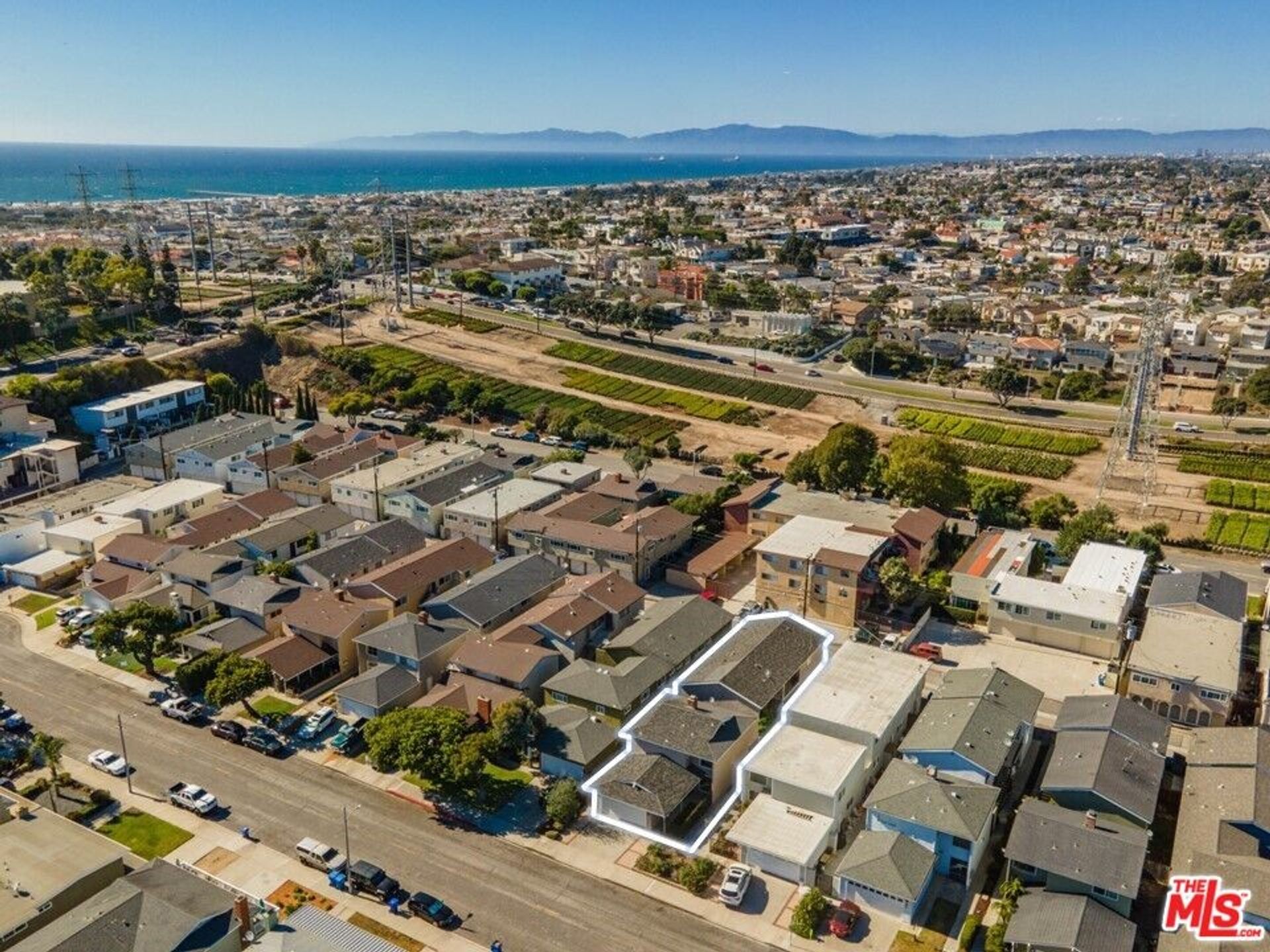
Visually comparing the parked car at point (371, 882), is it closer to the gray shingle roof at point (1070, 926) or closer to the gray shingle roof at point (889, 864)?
the gray shingle roof at point (889, 864)

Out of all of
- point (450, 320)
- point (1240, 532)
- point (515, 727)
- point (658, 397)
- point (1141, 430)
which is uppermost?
point (450, 320)

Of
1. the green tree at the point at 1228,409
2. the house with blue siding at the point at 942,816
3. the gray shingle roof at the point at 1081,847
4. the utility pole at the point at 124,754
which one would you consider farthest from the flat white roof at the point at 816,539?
the green tree at the point at 1228,409

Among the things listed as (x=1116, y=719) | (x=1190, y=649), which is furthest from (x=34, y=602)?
(x=1190, y=649)

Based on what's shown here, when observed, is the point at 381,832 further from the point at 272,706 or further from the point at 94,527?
the point at 94,527

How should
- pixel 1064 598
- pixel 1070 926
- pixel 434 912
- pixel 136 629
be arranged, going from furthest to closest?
pixel 1064 598
pixel 136 629
pixel 434 912
pixel 1070 926

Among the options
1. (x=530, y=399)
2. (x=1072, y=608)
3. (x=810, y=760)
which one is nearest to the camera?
(x=810, y=760)

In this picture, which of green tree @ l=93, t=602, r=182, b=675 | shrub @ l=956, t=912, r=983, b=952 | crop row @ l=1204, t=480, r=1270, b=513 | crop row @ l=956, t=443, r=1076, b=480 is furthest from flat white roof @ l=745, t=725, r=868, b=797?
crop row @ l=1204, t=480, r=1270, b=513
